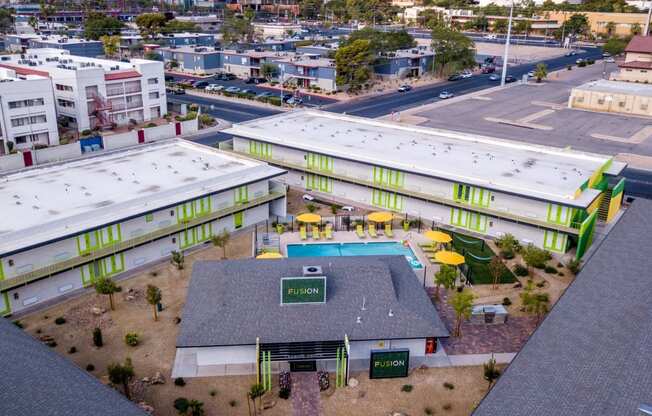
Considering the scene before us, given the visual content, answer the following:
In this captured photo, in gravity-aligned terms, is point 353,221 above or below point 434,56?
below

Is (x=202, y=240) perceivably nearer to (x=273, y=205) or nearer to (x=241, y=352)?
(x=273, y=205)

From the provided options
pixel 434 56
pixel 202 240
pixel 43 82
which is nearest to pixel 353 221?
pixel 202 240

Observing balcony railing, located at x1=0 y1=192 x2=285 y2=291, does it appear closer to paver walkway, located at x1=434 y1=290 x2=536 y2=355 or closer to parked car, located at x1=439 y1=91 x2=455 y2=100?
paver walkway, located at x1=434 y1=290 x2=536 y2=355

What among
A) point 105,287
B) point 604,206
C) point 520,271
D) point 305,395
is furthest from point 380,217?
point 105,287

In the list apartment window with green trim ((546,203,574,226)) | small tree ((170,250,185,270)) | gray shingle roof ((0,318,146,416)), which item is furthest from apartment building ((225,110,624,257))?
gray shingle roof ((0,318,146,416))

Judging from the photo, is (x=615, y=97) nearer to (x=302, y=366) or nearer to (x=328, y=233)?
(x=328, y=233)

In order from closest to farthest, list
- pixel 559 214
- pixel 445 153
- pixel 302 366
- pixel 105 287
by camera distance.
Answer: pixel 302 366 → pixel 105 287 → pixel 559 214 → pixel 445 153
